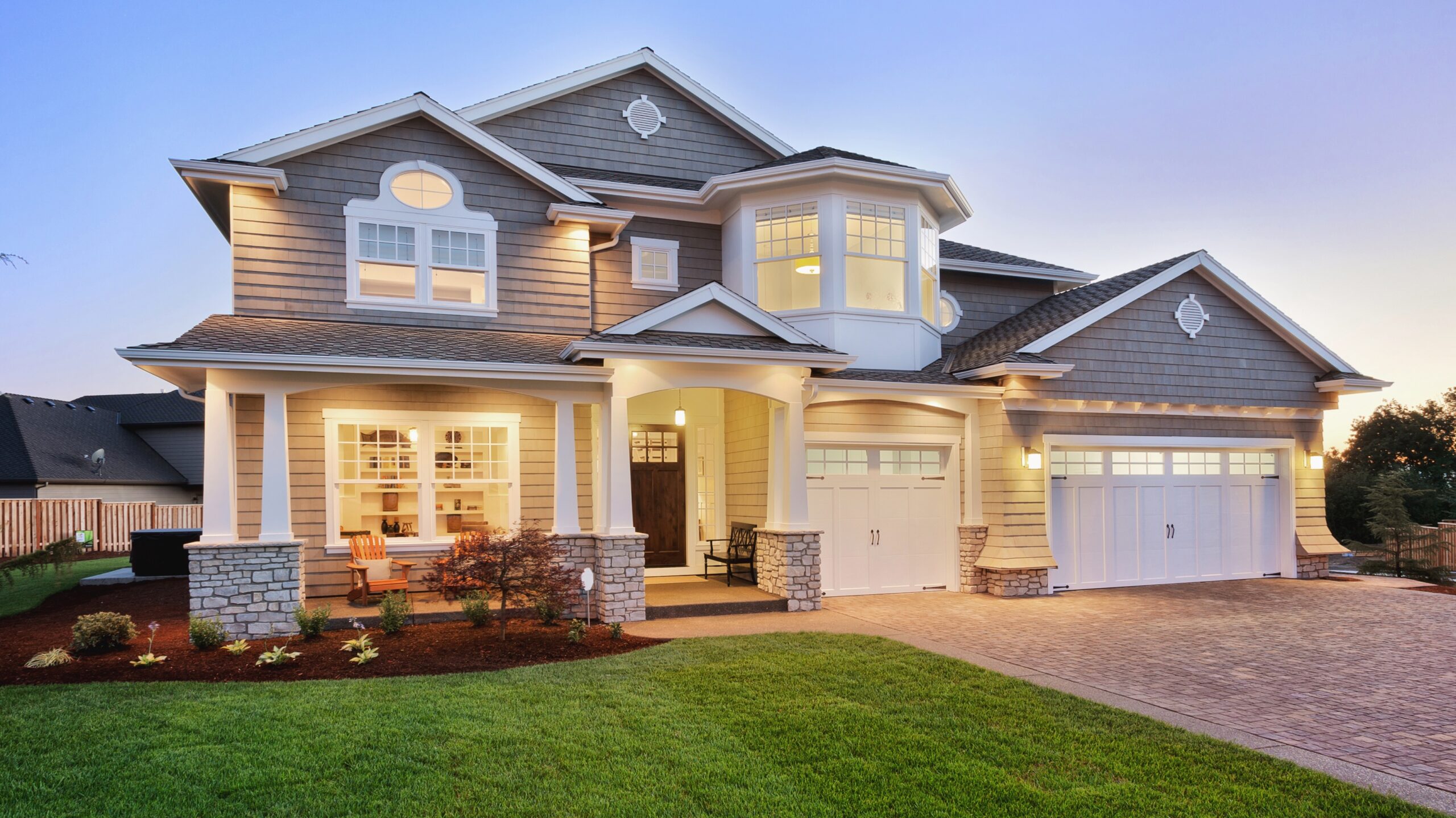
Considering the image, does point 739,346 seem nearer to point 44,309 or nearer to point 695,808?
point 695,808

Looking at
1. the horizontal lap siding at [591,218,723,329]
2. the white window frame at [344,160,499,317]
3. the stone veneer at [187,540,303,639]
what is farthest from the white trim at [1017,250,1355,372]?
the stone veneer at [187,540,303,639]

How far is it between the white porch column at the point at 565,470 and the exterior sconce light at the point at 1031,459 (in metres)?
6.93

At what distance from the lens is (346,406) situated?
1116 centimetres

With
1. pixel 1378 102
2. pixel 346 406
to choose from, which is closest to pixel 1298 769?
pixel 346 406

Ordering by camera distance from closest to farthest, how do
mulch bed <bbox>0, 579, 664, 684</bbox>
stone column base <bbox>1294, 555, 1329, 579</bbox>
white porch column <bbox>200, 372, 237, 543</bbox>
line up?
mulch bed <bbox>0, 579, 664, 684</bbox>, white porch column <bbox>200, 372, 237, 543</bbox>, stone column base <bbox>1294, 555, 1329, 579</bbox>

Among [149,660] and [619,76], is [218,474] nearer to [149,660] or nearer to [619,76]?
[149,660]

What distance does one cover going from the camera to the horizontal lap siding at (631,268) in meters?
13.3

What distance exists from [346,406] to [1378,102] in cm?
2004

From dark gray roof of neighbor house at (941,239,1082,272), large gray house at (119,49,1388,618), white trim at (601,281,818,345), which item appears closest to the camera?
large gray house at (119,49,1388,618)

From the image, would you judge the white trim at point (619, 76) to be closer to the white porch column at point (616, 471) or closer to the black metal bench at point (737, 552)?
the white porch column at point (616, 471)

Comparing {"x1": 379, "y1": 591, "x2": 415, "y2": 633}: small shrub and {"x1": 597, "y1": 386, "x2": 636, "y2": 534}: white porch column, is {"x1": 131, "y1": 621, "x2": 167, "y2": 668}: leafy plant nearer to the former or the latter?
{"x1": 379, "y1": 591, "x2": 415, "y2": 633}: small shrub

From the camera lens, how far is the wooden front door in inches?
535

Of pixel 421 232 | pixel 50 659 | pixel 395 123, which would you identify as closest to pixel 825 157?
pixel 421 232

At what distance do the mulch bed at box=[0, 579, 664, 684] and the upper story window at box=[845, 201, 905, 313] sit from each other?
675 centimetres
